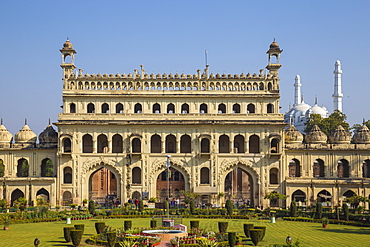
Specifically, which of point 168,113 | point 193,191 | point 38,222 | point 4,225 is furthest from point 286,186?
point 4,225

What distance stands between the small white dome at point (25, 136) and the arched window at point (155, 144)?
12.6 m

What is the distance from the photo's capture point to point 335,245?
32.2 m

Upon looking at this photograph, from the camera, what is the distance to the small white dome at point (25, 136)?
2402 inches

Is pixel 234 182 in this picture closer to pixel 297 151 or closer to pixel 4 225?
pixel 297 151

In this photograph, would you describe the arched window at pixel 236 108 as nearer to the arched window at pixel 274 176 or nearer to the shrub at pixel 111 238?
the arched window at pixel 274 176

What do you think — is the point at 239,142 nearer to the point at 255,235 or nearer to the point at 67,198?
the point at 67,198

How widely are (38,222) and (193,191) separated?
1744cm

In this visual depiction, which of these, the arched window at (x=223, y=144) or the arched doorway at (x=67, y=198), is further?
the arched window at (x=223, y=144)

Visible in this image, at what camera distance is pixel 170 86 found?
5941 centimetres

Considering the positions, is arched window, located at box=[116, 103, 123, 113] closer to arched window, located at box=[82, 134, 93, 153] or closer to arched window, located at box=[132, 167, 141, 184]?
arched window, located at box=[82, 134, 93, 153]

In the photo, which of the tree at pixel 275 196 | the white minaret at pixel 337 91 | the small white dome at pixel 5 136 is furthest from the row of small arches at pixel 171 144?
the white minaret at pixel 337 91

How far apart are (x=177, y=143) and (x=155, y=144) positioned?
306cm

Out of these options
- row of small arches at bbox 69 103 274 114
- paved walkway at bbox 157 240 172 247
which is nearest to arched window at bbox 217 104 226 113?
row of small arches at bbox 69 103 274 114

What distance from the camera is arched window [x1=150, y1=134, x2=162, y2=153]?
197 feet
